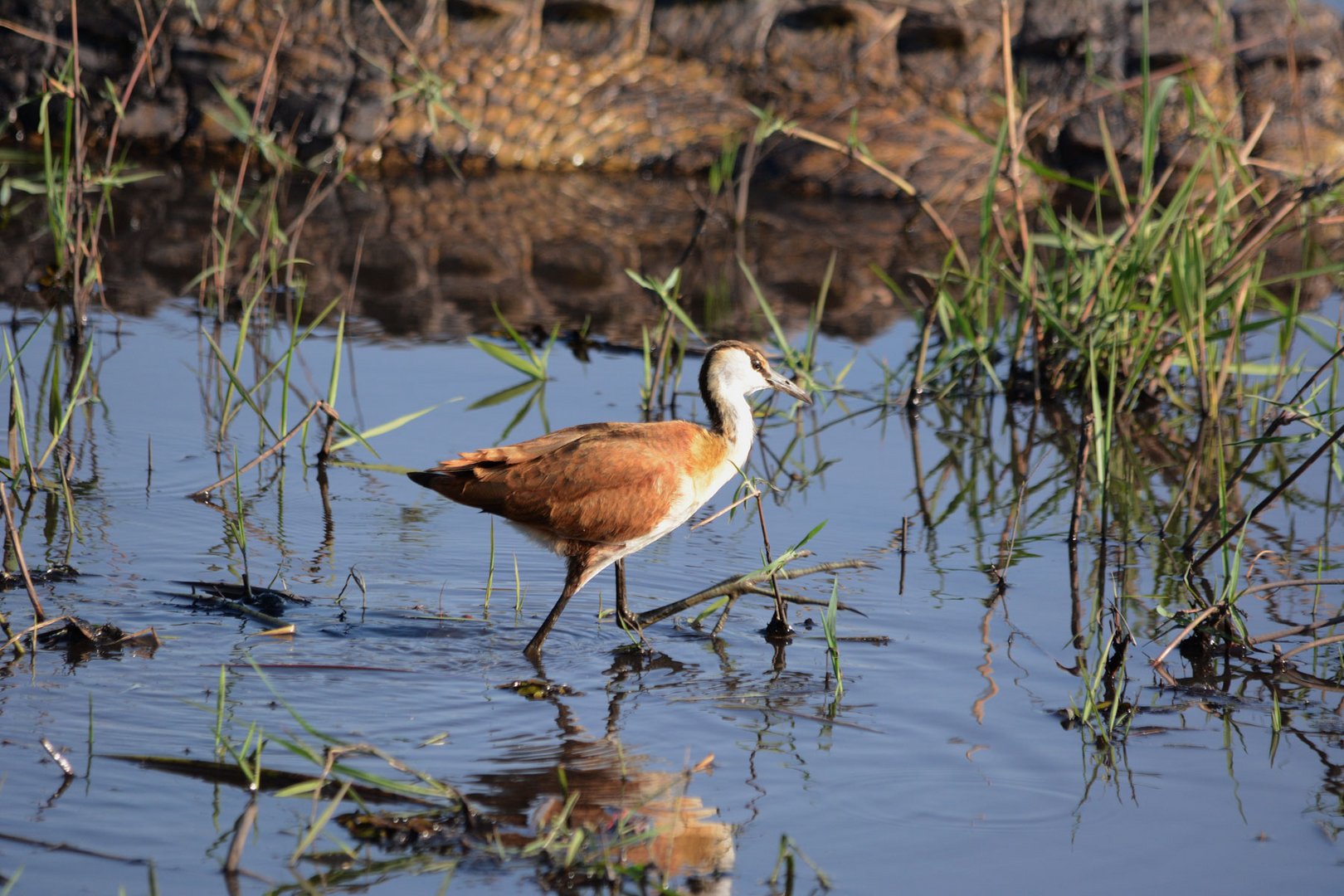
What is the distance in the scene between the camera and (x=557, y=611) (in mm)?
4859

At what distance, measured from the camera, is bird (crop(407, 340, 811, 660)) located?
16.0 ft

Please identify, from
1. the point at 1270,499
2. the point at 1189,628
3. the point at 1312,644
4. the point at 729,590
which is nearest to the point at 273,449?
the point at 729,590

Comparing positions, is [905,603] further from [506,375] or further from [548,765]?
[506,375]

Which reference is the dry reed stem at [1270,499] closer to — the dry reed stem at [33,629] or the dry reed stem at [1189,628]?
the dry reed stem at [1189,628]

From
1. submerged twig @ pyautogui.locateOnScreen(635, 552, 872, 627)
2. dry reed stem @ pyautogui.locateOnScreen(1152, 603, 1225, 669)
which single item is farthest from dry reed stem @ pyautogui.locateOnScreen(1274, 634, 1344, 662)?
submerged twig @ pyautogui.locateOnScreen(635, 552, 872, 627)

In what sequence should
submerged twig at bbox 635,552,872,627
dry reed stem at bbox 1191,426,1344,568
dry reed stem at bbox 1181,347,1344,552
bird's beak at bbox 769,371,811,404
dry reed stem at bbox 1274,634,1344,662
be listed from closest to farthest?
dry reed stem at bbox 1274,634,1344,662
dry reed stem at bbox 1191,426,1344,568
submerged twig at bbox 635,552,872,627
dry reed stem at bbox 1181,347,1344,552
bird's beak at bbox 769,371,811,404

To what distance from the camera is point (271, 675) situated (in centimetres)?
441

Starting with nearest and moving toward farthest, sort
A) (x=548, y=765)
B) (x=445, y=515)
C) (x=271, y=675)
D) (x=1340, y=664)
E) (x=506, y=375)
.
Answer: (x=548, y=765), (x=271, y=675), (x=1340, y=664), (x=445, y=515), (x=506, y=375)

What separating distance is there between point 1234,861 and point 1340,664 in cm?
136

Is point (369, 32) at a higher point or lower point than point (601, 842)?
higher

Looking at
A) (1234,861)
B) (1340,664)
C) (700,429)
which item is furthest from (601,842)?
(1340,664)

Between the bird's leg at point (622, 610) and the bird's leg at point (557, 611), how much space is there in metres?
0.14

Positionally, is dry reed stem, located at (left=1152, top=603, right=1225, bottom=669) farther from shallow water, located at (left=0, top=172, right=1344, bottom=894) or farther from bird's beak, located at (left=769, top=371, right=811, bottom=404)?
bird's beak, located at (left=769, top=371, right=811, bottom=404)

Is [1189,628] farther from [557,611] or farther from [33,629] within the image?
[33,629]
